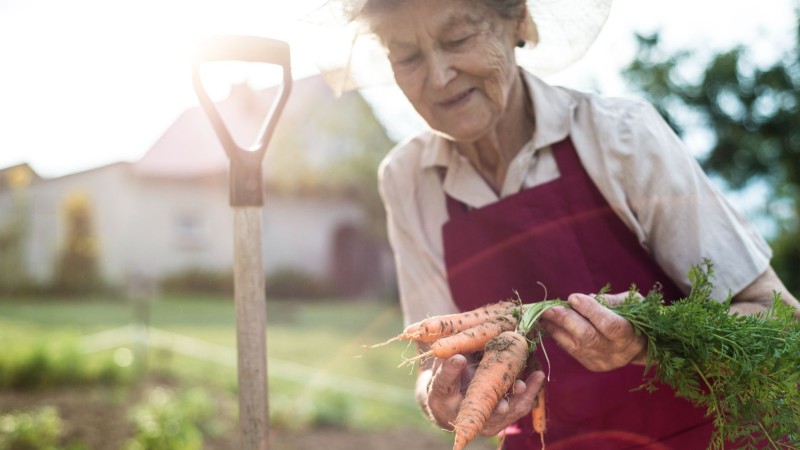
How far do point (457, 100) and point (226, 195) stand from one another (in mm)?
13863

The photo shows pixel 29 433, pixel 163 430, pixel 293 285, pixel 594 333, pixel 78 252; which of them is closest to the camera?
pixel 594 333

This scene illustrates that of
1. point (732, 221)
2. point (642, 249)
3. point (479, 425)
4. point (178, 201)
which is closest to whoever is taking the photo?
point (479, 425)

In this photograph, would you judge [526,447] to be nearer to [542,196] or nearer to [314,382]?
[542,196]

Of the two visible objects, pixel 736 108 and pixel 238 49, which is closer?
pixel 238 49

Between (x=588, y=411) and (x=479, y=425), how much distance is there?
617mm

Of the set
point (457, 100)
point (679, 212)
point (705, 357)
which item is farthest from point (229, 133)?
point (705, 357)

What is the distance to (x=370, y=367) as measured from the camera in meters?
8.76

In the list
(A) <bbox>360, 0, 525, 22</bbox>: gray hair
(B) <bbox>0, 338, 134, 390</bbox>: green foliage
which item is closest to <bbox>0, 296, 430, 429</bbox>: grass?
(B) <bbox>0, 338, 134, 390</bbox>: green foliage

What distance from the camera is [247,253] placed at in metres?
2.07

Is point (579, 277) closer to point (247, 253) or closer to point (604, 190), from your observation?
point (604, 190)

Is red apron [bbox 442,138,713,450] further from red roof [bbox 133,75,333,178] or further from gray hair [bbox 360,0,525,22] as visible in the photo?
red roof [bbox 133,75,333,178]

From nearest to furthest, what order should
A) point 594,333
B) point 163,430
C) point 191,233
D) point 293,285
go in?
point 594,333
point 163,430
point 293,285
point 191,233

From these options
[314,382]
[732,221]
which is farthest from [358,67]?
[314,382]

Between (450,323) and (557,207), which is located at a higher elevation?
(557,207)
